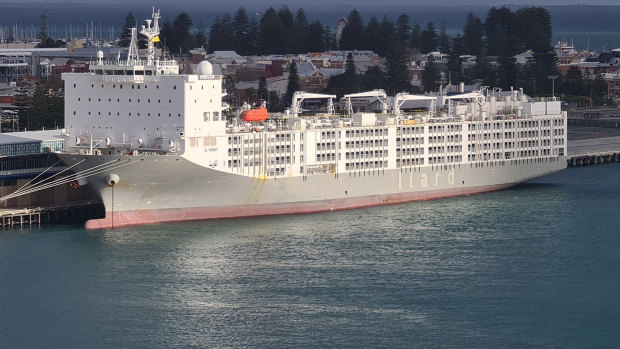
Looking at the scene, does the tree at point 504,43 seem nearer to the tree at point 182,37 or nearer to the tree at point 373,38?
the tree at point 373,38

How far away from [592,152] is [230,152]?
22.8 metres

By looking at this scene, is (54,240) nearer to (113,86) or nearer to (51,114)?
(113,86)

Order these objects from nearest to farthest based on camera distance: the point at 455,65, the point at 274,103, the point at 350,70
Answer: the point at 274,103, the point at 350,70, the point at 455,65

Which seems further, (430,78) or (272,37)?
(272,37)

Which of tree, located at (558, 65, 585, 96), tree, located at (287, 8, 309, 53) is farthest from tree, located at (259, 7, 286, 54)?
tree, located at (558, 65, 585, 96)

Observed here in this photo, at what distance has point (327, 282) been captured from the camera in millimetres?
41344

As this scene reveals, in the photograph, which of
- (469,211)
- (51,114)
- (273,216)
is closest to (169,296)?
(273,216)

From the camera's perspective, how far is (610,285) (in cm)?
4128

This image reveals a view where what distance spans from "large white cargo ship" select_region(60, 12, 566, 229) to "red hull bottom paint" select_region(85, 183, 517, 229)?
36 mm

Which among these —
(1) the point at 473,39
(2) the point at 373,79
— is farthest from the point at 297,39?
(2) the point at 373,79

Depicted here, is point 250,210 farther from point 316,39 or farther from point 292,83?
point 316,39

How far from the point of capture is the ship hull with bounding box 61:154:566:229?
48719 millimetres

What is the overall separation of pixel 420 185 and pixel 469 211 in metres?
3.55

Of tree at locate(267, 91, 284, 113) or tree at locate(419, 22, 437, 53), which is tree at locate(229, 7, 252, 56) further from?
tree at locate(267, 91, 284, 113)
